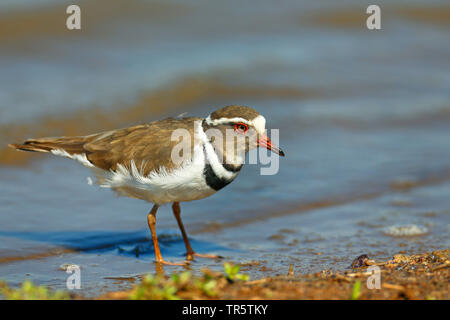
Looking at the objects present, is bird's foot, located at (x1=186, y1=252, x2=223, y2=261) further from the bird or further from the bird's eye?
the bird's eye

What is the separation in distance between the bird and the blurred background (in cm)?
84

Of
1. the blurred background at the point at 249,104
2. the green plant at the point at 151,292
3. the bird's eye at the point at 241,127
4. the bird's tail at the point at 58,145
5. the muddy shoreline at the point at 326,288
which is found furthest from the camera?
the blurred background at the point at 249,104

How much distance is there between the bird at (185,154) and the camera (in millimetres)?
5688

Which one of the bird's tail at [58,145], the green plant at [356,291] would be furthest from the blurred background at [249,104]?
the green plant at [356,291]

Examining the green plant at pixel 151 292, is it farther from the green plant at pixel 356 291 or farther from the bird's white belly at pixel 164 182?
the bird's white belly at pixel 164 182

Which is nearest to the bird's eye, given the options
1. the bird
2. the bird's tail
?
the bird

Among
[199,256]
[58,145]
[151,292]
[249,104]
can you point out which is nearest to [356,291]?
[151,292]

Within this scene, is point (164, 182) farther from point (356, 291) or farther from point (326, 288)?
point (356, 291)

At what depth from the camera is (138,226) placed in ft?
23.6

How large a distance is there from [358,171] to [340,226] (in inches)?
72.6

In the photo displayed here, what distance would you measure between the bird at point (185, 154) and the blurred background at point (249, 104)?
84cm

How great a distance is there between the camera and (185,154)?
5.67m

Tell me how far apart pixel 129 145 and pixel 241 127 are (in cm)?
113

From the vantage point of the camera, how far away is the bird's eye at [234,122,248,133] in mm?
5762
